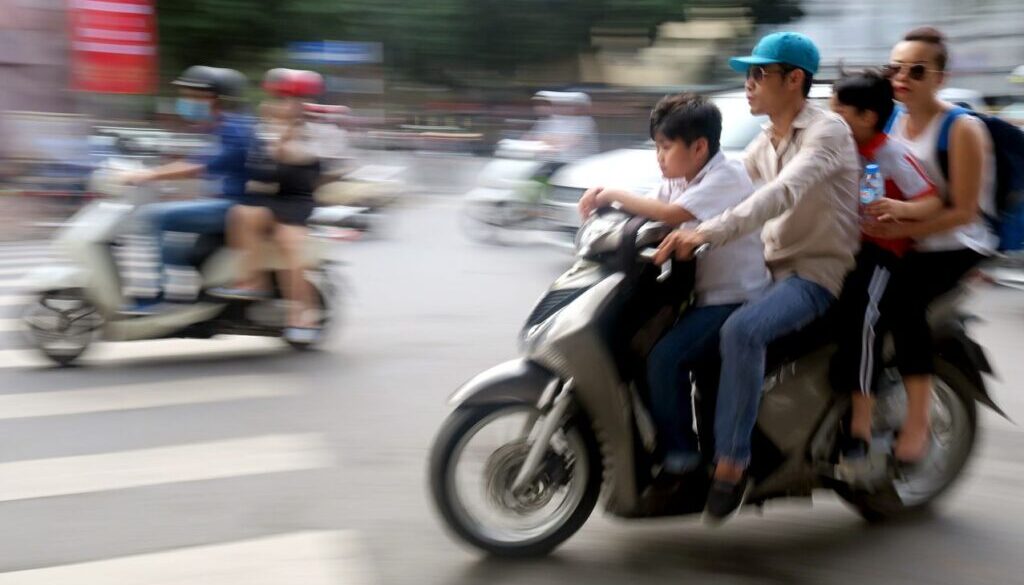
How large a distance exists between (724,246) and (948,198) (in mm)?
837

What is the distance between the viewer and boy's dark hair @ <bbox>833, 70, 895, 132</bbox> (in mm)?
3814

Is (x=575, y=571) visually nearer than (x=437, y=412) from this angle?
Yes

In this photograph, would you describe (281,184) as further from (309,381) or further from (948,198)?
(948,198)

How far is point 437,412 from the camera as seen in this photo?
5.83 metres

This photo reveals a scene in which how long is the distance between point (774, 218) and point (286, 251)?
389 cm

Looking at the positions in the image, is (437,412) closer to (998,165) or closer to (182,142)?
(998,165)

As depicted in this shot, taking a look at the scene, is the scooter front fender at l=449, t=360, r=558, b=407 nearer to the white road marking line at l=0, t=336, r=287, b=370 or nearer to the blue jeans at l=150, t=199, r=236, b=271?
the blue jeans at l=150, t=199, r=236, b=271

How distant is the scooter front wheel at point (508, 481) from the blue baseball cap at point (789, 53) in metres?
1.29

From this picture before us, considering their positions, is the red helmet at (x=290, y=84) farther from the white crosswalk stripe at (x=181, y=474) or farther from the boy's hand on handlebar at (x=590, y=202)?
the boy's hand on handlebar at (x=590, y=202)

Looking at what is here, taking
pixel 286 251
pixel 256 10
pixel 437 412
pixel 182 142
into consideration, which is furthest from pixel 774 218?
pixel 256 10

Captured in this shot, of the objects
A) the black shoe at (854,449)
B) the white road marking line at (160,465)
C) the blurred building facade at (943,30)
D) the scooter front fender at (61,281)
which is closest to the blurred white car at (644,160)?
the scooter front fender at (61,281)

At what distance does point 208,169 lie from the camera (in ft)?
22.5

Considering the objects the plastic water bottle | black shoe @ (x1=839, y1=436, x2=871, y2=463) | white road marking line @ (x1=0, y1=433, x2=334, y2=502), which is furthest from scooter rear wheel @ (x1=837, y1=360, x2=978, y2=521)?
white road marking line @ (x1=0, y1=433, x2=334, y2=502)

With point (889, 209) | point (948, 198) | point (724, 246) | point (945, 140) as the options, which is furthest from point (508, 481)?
point (945, 140)
